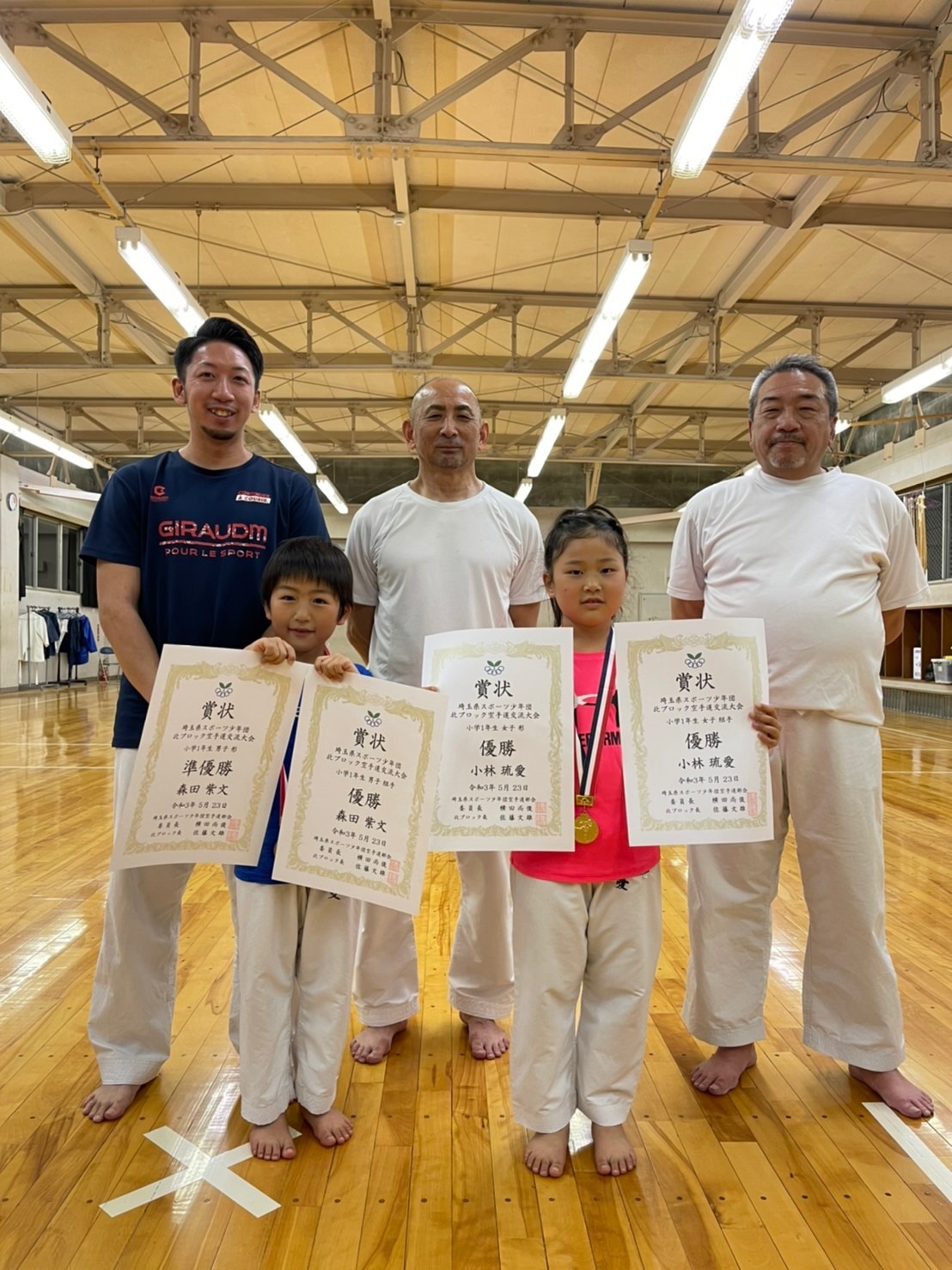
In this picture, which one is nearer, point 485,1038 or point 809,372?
point 809,372

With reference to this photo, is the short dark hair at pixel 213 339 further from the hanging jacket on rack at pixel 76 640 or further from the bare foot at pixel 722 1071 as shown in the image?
the hanging jacket on rack at pixel 76 640

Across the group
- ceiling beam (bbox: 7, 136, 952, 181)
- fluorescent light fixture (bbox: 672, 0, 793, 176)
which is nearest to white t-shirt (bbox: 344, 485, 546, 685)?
fluorescent light fixture (bbox: 672, 0, 793, 176)

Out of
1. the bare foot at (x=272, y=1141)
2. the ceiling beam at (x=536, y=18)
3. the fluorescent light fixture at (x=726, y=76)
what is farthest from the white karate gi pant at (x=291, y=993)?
the ceiling beam at (x=536, y=18)

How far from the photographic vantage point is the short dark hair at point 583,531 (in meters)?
1.72

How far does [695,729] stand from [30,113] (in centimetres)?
411

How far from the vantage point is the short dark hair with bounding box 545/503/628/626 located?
1717mm

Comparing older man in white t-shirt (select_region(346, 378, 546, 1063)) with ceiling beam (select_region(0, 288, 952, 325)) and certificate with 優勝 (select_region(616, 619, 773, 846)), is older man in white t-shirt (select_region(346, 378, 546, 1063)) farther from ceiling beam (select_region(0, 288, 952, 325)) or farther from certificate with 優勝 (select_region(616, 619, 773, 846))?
ceiling beam (select_region(0, 288, 952, 325))

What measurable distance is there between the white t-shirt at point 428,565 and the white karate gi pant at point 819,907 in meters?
0.73

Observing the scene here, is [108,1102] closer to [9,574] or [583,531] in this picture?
[583,531]

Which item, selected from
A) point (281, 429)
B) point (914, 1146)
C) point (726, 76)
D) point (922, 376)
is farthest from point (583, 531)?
point (281, 429)

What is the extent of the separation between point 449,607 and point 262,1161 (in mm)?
1191

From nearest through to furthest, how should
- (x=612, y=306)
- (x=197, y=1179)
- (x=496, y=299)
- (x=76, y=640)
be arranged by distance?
(x=197, y=1179) → (x=612, y=306) → (x=496, y=299) → (x=76, y=640)

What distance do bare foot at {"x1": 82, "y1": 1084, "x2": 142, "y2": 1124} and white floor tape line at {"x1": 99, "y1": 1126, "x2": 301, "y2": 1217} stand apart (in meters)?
0.11

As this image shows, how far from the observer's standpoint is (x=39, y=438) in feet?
32.6
